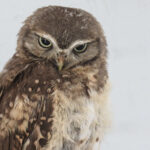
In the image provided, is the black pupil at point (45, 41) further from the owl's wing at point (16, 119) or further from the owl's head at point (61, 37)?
the owl's wing at point (16, 119)

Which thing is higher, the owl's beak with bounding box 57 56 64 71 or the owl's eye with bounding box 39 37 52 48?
the owl's eye with bounding box 39 37 52 48

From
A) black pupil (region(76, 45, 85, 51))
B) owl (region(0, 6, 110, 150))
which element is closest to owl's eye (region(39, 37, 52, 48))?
owl (region(0, 6, 110, 150))

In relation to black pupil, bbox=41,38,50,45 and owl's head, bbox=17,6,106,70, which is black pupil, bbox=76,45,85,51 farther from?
black pupil, bbox=41,38,50,45

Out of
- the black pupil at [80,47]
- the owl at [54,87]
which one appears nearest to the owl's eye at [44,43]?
the owl at [54,87]

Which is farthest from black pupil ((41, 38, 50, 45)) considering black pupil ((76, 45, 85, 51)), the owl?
black pupil ((76, 45, 85, 51))

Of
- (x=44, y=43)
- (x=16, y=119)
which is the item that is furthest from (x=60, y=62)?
(x=16, y=119)

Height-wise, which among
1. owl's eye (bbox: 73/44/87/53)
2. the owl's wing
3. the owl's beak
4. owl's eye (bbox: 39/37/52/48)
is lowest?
the owl's wing

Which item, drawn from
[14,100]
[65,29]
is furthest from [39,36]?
[14,100]

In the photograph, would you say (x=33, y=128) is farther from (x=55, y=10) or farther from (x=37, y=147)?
(x=55, y=10)
